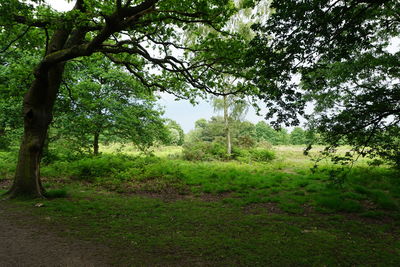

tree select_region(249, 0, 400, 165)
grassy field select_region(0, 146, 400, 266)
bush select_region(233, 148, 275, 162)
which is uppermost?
tree select_region(249, 0, 400, 165)

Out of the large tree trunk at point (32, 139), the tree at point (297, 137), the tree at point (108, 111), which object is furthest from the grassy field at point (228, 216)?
the tree at point (297, 137)

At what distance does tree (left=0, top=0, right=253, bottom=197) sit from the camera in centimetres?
668

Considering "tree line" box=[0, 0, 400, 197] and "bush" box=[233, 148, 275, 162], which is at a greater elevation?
"tree line" box=[0, 0, 400, 197]

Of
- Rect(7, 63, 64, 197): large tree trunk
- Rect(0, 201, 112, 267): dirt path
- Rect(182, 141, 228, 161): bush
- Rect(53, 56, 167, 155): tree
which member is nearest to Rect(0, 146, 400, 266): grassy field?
Rect(0, 201, 112, 267): dirt path

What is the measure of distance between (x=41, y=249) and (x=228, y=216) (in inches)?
188

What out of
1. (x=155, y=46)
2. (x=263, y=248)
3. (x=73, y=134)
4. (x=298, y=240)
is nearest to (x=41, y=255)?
(x=263, y=248)

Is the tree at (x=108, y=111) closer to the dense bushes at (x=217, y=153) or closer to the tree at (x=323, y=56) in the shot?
the dense bushes at (x=217, y=153)

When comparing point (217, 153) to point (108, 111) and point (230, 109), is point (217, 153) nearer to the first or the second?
point (230, 109)

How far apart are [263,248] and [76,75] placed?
47.9 feet

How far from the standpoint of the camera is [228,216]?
23.6 ft

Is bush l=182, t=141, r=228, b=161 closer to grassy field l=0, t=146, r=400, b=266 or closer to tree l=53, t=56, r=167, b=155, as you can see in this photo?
tree l=53, t=56, r=167, b=155

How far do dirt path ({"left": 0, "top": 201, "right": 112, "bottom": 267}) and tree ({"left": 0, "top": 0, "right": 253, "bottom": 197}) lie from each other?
3.35m

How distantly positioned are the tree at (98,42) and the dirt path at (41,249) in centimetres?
335

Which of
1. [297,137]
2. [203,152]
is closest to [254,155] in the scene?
[203,152]
